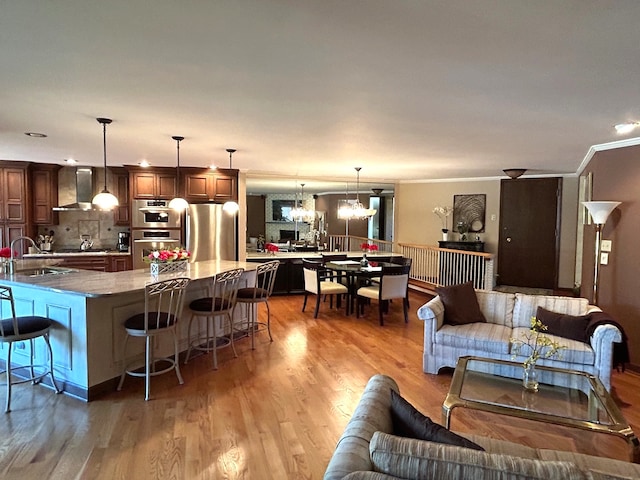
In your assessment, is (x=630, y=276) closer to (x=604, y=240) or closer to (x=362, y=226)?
(x=604, y=240)

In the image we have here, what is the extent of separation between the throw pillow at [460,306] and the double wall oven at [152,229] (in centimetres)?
474

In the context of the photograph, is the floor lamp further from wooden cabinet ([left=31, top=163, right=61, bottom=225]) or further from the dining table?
wooden cabinet ([left=31, top=163, right=61, bottom=225])

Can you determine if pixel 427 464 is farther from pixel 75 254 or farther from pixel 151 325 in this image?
pixel 75 254

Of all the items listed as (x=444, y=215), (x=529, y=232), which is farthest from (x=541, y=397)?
(x=444, y=215)

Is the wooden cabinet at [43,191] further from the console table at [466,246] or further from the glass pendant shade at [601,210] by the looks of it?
the glass pendant shade at [601,210]

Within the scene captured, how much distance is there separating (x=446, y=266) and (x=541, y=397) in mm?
4974

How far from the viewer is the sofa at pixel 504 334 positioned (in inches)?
131

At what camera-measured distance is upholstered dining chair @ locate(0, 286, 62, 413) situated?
308 cm

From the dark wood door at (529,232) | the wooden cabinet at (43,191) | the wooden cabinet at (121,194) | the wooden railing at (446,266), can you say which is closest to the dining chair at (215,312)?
the wooden cabinet at (121,194)

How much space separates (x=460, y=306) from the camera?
413 cm

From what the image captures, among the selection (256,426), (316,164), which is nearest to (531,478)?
(256,426)

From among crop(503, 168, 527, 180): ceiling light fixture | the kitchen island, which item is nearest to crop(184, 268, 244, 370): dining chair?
the kitchen island

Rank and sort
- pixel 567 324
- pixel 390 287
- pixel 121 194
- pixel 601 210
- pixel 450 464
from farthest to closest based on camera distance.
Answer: pixel 121 194, pixel 390 287, pixel 601 210, pixel 567 324, pixel 450 464

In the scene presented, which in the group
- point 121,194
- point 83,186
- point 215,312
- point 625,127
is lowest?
point 215,312
